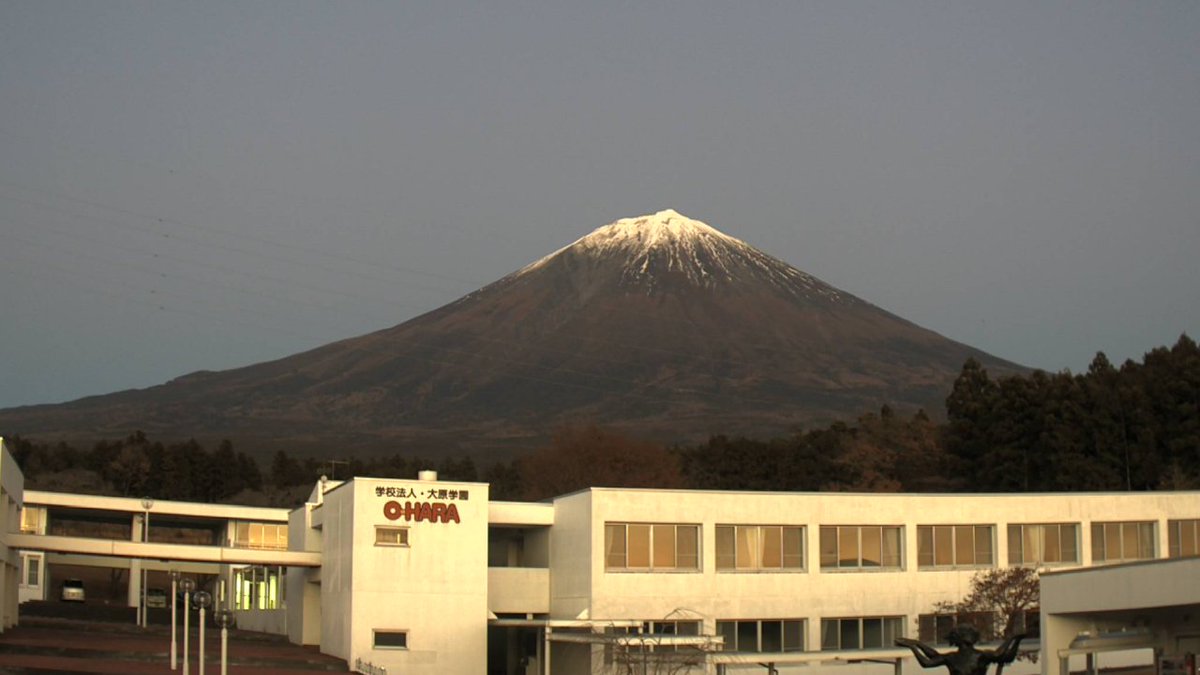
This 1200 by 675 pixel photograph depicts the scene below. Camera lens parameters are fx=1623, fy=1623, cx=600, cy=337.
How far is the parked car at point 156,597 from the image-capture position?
78.1 meters

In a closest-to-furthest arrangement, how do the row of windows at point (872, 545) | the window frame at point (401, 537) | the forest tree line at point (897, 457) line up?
the window frame at point (401, 537)
the row of windows at point (872, 545)
the forest tree line at point (897, 457)

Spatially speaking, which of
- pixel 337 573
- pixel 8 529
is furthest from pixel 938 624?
pixel 8 529

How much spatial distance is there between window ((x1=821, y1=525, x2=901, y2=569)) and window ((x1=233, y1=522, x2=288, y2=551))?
1070 inches

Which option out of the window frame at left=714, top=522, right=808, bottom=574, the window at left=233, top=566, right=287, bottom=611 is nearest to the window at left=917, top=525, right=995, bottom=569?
the window frame at left=714, top=522, right=808, bottom=574

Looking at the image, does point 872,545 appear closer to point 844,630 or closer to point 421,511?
point 844,630

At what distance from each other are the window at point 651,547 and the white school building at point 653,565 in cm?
4

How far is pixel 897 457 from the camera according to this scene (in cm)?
9244

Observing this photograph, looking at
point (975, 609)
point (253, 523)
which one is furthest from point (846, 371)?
point (975, 609)

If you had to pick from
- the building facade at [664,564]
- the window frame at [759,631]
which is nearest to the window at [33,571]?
the building facade at [664,564]

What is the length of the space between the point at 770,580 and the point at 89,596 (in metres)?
56.6

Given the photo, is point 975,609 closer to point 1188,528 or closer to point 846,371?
point 1188,528

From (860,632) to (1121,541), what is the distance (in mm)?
8941

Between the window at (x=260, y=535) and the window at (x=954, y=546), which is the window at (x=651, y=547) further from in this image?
the window at (x=260, y=535)

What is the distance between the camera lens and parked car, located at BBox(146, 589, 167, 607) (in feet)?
256
